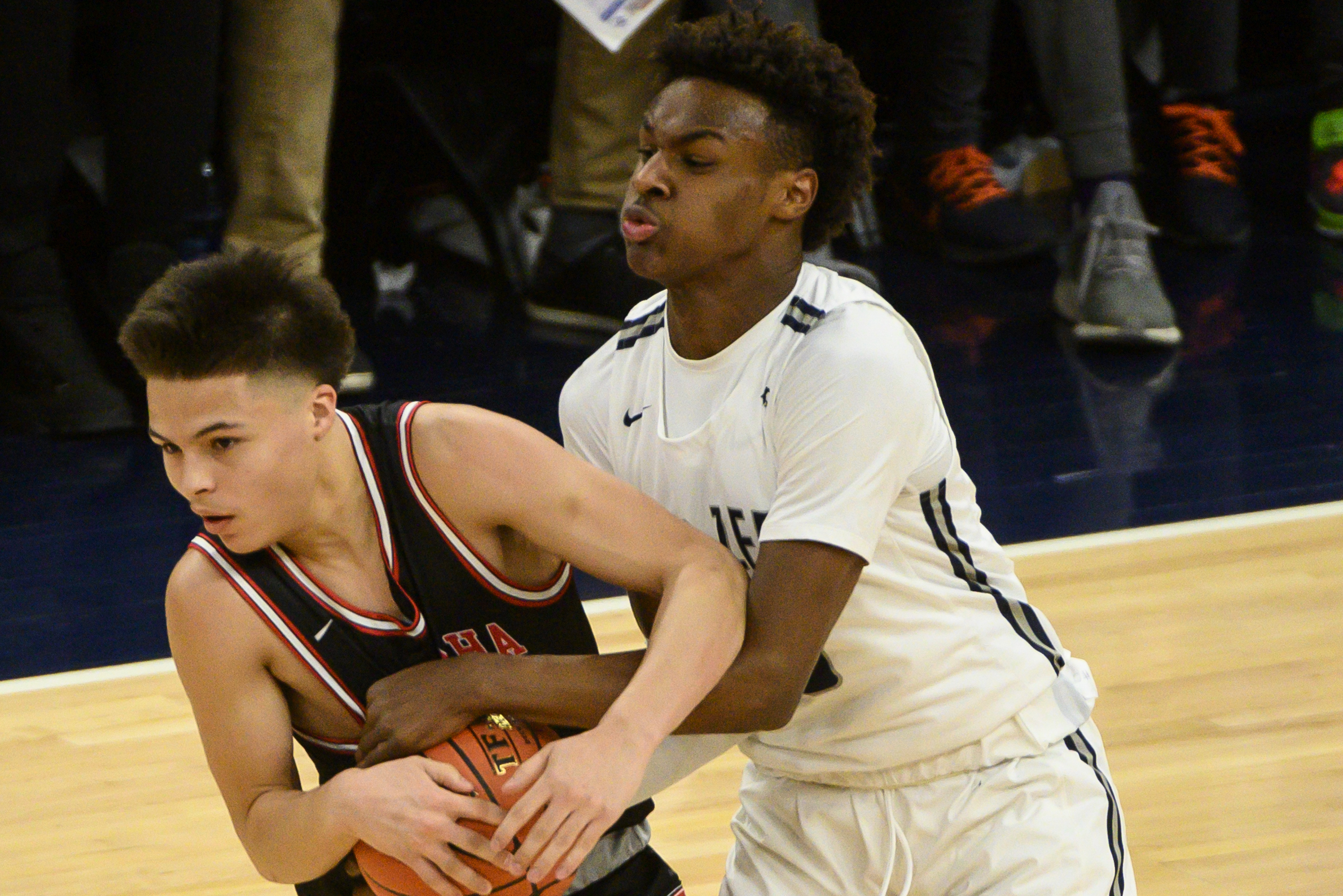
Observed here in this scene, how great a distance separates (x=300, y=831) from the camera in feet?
5.75

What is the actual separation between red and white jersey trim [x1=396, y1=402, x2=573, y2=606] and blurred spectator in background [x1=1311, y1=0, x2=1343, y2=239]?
4275 mm

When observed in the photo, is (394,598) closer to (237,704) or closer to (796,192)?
(237,704)

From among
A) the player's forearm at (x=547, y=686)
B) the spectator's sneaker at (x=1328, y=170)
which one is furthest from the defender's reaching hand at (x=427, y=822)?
the spectator's sneaker at (x=1328, y=170)

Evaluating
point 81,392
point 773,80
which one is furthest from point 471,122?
point 773,80

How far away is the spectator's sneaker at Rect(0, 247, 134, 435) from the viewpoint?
4418 mm

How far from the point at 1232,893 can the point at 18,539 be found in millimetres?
2789

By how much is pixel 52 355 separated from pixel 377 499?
110 inches

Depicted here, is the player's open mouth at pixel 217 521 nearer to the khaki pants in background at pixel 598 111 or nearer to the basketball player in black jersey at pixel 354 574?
the basketball player in black jersey at pixel 354 574

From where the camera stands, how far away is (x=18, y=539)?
390 centimetres

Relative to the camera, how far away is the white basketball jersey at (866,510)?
1904mm

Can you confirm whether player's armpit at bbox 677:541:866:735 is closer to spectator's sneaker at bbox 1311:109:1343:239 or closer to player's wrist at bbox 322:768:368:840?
player's wrist at bbox 322:768:368:840

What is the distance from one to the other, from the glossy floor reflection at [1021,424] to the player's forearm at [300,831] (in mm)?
1649

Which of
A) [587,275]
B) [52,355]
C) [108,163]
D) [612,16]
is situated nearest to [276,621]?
[612,16]

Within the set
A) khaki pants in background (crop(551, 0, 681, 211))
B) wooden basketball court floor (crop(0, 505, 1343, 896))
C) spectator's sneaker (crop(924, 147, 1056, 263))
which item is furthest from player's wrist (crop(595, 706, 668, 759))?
spectator's sneaker (crop(924, 147, 1056, 263))
